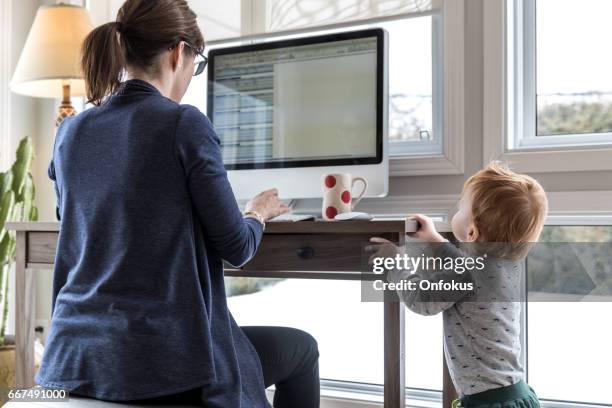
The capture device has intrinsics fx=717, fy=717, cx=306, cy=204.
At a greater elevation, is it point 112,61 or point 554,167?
point 112,61

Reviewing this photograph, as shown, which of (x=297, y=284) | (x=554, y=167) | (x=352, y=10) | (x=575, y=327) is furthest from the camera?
(x=297, y=284)

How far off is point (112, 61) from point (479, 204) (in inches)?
30.5

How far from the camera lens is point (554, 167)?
191cm

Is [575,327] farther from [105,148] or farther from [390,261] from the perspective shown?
[105,148]

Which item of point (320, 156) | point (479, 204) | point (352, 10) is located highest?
point (352, 10)

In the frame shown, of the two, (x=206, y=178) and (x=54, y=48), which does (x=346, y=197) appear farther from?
(x=54, y=48)

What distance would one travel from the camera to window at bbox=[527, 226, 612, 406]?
6.57 ft

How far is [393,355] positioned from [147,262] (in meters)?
0.64

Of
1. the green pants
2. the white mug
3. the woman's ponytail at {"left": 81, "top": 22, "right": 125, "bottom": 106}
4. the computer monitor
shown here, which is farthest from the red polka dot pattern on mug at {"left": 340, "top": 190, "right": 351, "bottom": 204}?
the woman's ponytail at {"left": 81, "top": 22, "right": 125, "bottom": 106}

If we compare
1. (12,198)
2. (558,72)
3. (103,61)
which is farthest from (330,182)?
(12,198)

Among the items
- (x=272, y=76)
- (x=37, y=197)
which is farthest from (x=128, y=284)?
(x=37, y=197)

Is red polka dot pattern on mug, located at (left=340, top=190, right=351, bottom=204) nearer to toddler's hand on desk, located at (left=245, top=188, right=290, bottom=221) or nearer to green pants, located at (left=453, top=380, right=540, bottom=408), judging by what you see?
toddler's hand on desk, located at (left=245, top=188, right=290, bottom=221)

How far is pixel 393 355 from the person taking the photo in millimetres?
1555

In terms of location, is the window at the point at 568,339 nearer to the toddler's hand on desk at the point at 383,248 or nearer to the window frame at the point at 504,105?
the window frame at the point at 504,105
